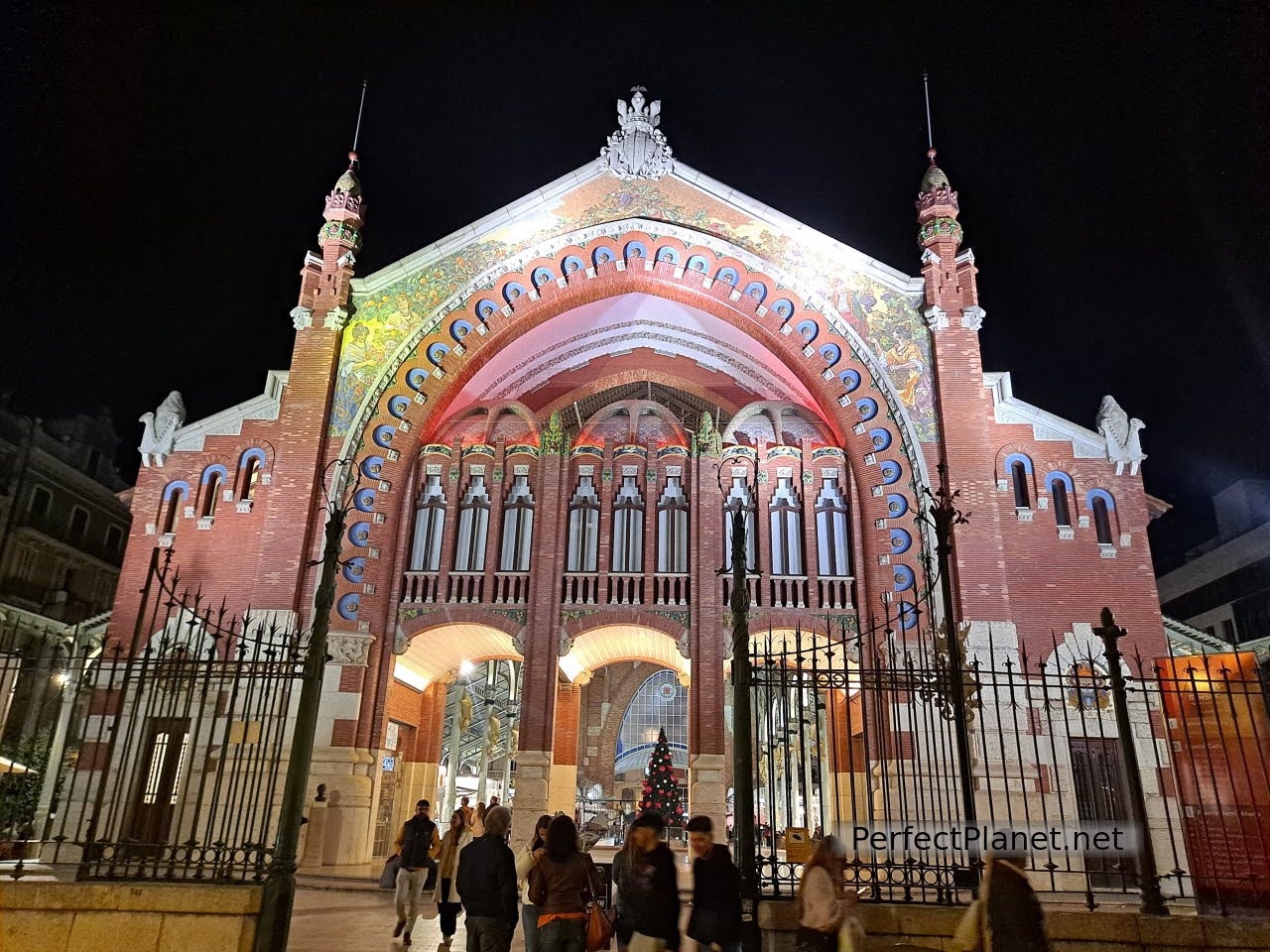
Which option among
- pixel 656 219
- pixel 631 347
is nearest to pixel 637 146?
pixel 656 219

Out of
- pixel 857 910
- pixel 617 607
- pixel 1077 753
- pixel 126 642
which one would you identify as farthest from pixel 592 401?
pixel 857 910

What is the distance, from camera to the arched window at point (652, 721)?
121 feet

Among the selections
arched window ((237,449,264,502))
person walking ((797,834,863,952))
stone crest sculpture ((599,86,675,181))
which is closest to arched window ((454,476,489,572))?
arched window ((237,449,264,502))

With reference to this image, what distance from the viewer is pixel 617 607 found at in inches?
814

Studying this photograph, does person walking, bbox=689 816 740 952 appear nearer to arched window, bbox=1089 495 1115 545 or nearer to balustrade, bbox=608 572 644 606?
balustrade, bbox=608 572 644 606

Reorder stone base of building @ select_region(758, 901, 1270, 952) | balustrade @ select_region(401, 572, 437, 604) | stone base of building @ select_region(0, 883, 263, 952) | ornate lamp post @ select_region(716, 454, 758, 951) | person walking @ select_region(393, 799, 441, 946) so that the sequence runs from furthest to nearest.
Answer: balustrade @ select_region(401, 572, 437, 604)
person walking @ select_region(393, 799, 441, 946)
ornate lamp post @ select_region(716, 454, 758, 951)
stone base of building @ select_region(758, 901, 1270, 952)
stone base of building @ select_region(0, 883, 263, 952)

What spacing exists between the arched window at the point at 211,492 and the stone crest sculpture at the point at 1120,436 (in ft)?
63.9

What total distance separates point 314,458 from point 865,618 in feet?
41.0

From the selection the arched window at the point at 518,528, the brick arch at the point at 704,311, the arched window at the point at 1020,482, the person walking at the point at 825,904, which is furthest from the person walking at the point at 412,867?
the arched window at the point at 1020,482

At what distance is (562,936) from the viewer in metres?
6.54

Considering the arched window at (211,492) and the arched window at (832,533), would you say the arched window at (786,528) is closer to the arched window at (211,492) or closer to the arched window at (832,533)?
the arched window at (832,533)

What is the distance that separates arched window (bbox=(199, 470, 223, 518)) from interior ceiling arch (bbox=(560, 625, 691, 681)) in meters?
8.48

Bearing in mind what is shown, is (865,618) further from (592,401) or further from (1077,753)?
(592,401)

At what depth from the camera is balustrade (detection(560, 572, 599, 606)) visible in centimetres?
2078
